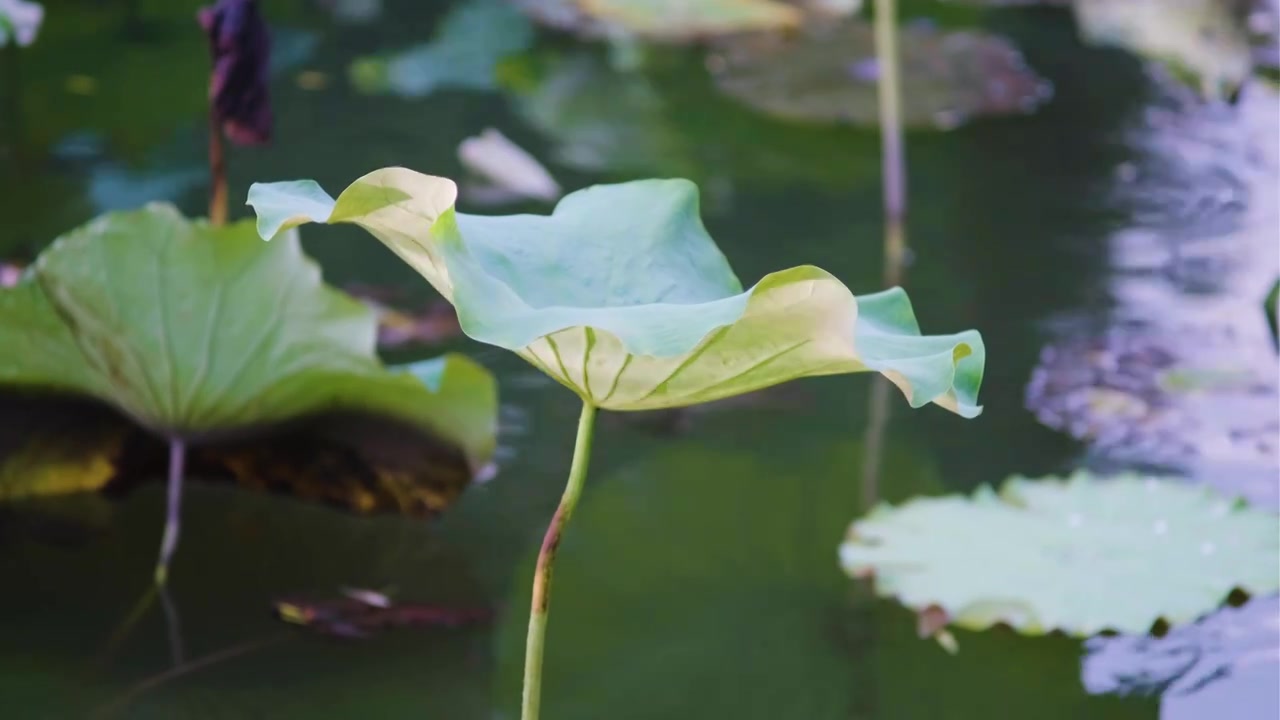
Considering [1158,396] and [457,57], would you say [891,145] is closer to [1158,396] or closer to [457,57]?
[1158,396]

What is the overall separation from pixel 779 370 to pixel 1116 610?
1.78ft

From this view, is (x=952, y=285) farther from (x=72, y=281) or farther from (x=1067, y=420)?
(x=72, y=281)

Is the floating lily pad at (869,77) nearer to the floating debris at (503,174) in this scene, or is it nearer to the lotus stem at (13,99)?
the floating debris at (503,174)

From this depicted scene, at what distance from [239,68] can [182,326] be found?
28 cm

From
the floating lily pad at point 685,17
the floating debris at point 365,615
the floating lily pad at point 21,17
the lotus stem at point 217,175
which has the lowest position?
the floating debris at point 365,615

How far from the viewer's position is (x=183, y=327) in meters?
1.12

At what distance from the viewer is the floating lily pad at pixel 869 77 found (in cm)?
287

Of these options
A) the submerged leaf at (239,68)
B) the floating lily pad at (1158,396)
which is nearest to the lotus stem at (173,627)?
the submerged leaf at (239,68)

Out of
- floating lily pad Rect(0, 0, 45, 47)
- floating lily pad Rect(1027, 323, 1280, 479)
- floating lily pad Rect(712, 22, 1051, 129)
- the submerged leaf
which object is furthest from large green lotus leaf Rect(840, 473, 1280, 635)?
floating lily pad Rect(712, 22, 1051, 129)

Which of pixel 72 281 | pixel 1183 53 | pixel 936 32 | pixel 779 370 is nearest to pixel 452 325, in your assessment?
pixel 72 281

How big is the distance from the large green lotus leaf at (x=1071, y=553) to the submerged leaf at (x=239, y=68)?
0.65 m

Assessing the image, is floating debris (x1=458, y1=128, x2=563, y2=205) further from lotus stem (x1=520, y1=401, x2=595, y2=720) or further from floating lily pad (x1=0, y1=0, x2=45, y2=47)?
lotus stem (x1=520, y1=401, x2=595, y2=720)

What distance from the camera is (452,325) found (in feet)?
5.83

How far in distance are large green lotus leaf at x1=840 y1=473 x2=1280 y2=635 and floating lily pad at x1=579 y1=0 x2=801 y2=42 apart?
2304 millimetres
